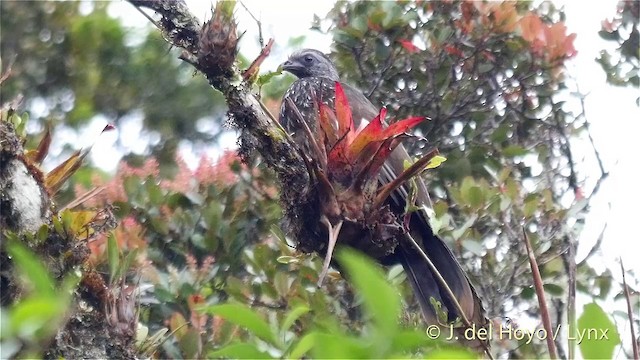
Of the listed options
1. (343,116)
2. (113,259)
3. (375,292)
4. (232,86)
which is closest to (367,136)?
(343,116)

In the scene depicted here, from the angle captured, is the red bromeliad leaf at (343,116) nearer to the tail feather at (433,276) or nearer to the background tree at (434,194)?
the tail feather at (433,276)

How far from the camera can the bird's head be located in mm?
3950

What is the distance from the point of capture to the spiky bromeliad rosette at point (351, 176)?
81.6 inches

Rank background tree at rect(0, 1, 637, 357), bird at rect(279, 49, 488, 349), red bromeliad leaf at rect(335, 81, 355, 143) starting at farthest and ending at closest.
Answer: background tree at rect(0, 1, 637, 357) < bird at rect(279, 49, 488, 349) < red bromeliad leaf at rect(335, 81, 355, 143)

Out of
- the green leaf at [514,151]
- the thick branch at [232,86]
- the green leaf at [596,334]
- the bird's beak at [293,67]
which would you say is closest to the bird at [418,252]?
the thick branch at [232,86]

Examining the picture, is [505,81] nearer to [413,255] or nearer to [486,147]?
[486,147]

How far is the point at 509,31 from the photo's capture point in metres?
3.70

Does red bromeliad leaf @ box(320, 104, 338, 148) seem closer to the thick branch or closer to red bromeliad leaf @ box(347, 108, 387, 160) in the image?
red bromeliad leaf @ box(347, 108, 387, 160)

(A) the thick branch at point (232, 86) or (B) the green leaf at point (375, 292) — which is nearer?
(B) the green leaf at point (375, 292)

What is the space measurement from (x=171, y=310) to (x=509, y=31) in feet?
5.79

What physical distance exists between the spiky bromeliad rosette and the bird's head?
1603 mm

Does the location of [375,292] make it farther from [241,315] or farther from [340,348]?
[241,315]

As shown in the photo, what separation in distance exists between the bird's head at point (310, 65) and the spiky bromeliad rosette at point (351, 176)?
1.60 m

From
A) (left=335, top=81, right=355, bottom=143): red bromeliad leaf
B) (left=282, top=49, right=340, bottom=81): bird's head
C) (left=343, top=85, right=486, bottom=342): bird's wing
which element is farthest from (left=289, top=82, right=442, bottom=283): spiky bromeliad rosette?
(left=282, top=49, right=340, bottom=81): bird's head
